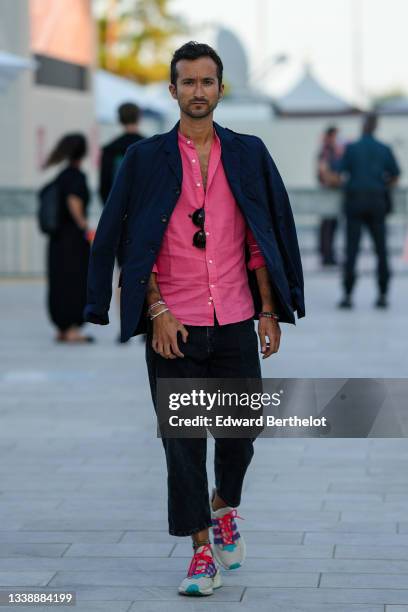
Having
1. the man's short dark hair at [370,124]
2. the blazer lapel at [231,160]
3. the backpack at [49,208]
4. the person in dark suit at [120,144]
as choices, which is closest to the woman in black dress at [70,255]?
the backpack at [49,208]

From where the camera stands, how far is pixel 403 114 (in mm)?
32250

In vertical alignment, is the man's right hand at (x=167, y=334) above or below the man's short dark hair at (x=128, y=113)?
below

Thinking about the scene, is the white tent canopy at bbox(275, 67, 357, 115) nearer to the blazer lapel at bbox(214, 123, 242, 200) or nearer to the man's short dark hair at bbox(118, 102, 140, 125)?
the man's short dark hair at bbox(118, 102, 140, 125)

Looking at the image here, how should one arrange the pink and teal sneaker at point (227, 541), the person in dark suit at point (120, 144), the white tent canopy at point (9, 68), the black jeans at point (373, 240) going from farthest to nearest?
the black jeans at point (373, 240)
the white tent canopy at point (9, 68)
the person in dark suit at point (120, 144)
the pink and teal sneaker at point (227, 541)

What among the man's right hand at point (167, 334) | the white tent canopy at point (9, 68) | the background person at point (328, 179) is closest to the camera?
the man's right hand at point (167, 334)

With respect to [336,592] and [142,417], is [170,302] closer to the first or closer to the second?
[336,592]

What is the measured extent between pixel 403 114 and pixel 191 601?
2817 cm

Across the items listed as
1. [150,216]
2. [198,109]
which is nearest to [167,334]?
[150,216]

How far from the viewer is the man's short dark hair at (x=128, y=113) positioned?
10992 mm

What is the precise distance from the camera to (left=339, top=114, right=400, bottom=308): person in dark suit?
14.4m

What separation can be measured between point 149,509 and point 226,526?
1051mm

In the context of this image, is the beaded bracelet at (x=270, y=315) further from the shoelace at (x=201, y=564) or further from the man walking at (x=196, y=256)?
the shoelace at (x=201, y=564)

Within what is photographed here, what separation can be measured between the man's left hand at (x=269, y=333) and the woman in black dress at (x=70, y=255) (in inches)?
275

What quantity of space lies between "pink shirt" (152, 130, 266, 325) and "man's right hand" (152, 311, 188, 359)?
66 millimetres
